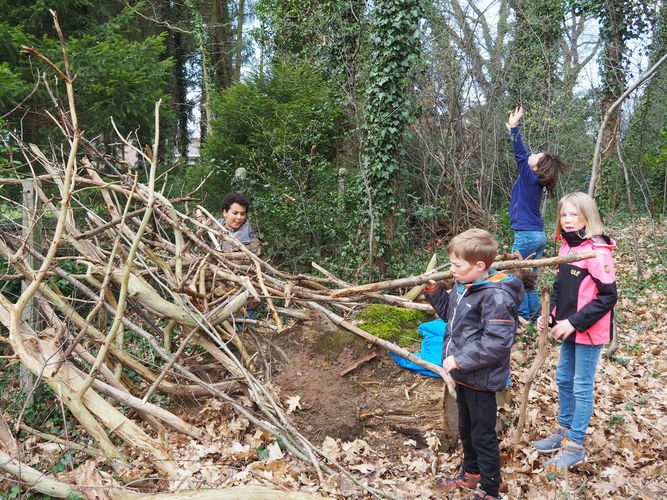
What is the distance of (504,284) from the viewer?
2703 mm

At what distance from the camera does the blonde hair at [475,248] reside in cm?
269

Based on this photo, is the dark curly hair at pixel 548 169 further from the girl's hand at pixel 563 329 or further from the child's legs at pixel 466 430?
the child's legs at pixel 466 430

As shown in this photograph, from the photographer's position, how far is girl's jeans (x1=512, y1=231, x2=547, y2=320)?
4934 millimetres

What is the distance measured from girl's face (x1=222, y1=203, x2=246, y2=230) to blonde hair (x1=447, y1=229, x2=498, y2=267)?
2.88 m

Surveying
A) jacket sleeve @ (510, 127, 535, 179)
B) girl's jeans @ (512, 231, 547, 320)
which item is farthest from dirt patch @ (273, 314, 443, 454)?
jacket sleeve @ (510, 127, 535, 179)

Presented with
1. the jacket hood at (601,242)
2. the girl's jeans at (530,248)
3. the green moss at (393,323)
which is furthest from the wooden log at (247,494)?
the girl's jeans at (530,248)

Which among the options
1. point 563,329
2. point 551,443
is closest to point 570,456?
point 551,443

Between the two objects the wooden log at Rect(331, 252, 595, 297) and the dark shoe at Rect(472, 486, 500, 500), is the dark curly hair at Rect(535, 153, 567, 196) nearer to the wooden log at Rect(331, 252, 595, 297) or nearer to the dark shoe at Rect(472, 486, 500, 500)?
the wooden log at Rect(331, 252, 595, 297)

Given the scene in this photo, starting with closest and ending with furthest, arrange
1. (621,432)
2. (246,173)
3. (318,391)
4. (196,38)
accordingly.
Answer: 1. (621,432)
2. (318,391)
3. (246,173)
4. (196,38)

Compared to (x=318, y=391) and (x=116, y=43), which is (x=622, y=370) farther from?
(x=116, y=43)

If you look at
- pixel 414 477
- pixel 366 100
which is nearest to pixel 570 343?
pixel 414 477

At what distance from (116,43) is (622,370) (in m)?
8.36

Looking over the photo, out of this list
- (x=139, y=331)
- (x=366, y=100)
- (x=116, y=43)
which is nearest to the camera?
(x=139, y=331)

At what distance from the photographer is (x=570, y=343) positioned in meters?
3.17
